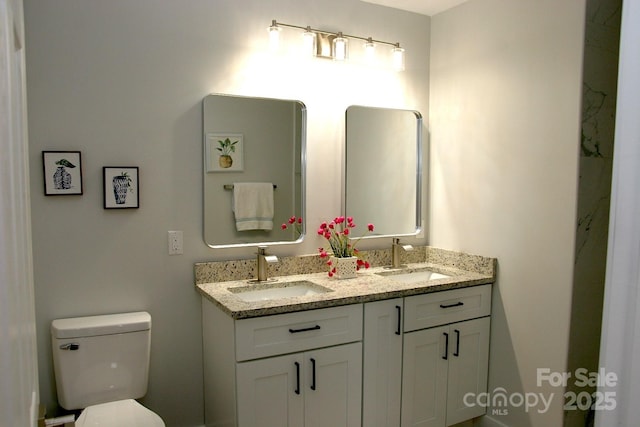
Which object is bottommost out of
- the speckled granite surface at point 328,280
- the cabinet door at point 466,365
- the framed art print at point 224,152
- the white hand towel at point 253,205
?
the cabinet door at point 466,365

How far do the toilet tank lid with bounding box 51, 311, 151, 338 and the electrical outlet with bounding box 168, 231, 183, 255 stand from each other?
1.13 feet

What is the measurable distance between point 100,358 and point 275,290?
89 cm

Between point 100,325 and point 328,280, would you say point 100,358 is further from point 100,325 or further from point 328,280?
point 328,280

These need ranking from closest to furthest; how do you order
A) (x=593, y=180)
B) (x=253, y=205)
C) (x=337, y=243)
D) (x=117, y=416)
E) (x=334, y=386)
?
(x=117, y=416)
(x=334, y=386)
(x=593, y=180)
(x=253, y=205)
(x=337, y=243)

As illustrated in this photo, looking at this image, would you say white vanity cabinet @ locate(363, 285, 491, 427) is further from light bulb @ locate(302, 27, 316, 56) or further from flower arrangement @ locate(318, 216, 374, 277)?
light bulb @ locate(302, 27, 316, 56)

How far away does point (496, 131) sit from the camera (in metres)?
2.71

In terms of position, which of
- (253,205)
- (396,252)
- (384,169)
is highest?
(384,169)

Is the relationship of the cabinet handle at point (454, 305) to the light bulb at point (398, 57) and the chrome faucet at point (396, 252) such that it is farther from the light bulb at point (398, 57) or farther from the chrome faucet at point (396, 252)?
the light bulb at point (398, 57)

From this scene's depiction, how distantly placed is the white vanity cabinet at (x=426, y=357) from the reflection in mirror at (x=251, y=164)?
2.50 ft

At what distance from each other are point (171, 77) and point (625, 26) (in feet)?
7.25

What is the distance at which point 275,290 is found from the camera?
256cm

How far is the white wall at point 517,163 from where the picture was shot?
2.37m

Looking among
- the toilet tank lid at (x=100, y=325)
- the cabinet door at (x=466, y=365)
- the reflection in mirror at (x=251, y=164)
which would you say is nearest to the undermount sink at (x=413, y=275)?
the cabinet door at (x=466, y=365)

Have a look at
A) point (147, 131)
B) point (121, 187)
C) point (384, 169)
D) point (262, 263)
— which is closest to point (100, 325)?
point (121, 187)
